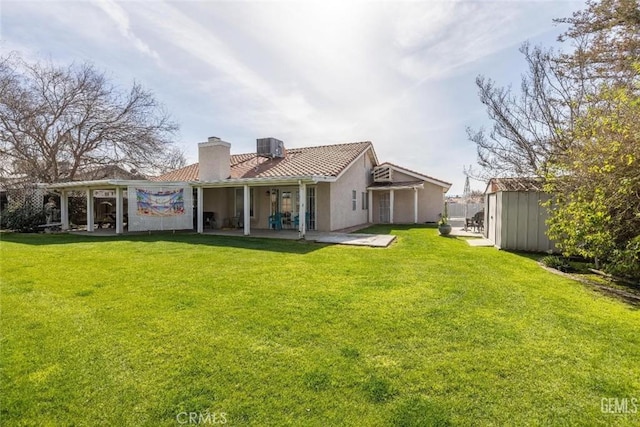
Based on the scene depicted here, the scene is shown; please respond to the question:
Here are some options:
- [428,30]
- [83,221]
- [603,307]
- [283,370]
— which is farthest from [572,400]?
[83,221]

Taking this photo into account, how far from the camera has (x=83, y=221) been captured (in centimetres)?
2134

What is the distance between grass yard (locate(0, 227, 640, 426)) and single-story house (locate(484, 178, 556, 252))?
3815 mm

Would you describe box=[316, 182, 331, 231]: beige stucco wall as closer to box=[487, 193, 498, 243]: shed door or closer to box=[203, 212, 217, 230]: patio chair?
box=[203, 212, 217, 230]: patio chair

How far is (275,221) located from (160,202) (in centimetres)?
570

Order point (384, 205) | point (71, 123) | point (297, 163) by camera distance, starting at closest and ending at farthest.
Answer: point (297, 163) < point (71, 123) < point (384, 205)

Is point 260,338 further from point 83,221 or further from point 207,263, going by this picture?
point 83,221

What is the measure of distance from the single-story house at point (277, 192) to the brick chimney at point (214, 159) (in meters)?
0.05

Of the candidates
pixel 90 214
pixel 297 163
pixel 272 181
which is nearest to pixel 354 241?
pixel 272 181

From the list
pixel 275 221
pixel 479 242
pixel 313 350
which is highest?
pixel 275 221

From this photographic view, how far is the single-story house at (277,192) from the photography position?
1541 cm

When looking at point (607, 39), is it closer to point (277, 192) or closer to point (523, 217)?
point (523, 217)

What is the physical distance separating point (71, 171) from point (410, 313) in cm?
2473

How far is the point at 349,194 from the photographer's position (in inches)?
716

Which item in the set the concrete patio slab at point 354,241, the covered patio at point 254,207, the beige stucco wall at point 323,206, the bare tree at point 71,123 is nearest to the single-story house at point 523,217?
the concrete patio slab at point 354,241
